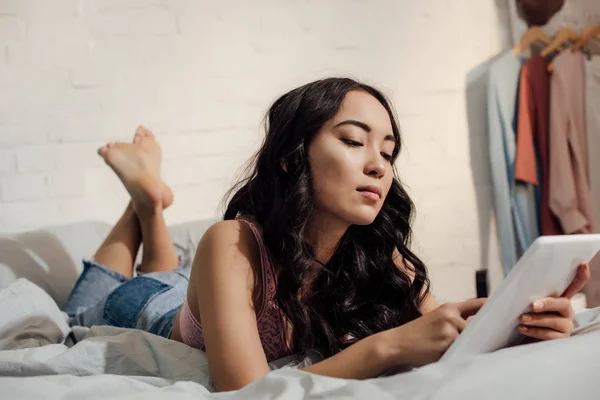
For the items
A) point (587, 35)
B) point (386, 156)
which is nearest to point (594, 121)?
point (587, 35)

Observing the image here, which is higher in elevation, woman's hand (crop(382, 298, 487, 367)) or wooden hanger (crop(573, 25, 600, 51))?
wooden hanger (crop(573, 25, 600, 51))

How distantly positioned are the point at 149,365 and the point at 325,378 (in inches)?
16.8

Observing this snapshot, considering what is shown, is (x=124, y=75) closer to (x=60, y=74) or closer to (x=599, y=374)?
(x=60, y=74)

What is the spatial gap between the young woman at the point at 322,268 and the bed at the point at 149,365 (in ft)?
0.26

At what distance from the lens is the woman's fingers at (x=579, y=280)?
83cm

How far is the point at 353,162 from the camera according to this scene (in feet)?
3.45

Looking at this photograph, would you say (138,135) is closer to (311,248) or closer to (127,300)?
(127,300)

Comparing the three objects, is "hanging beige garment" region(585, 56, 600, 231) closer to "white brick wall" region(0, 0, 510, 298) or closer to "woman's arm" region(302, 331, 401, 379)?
"white brick wall" region(0, 0, 510, 298)

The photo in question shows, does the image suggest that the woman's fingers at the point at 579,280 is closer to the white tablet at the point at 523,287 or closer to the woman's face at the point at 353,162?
the white tablet at the point at 523,287

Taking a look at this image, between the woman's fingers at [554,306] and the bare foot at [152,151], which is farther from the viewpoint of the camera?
the bare foot at [152,151]

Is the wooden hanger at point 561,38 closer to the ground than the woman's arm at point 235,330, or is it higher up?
higher up

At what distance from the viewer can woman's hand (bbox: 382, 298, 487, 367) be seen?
795 mm

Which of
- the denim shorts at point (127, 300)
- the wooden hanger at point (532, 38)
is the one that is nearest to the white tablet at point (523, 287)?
the denim shorts at point (127, 300)

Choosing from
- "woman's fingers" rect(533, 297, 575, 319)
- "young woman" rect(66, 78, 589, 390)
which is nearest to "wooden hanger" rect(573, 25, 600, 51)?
"young woman" rect(66, 78, 589, 390)
